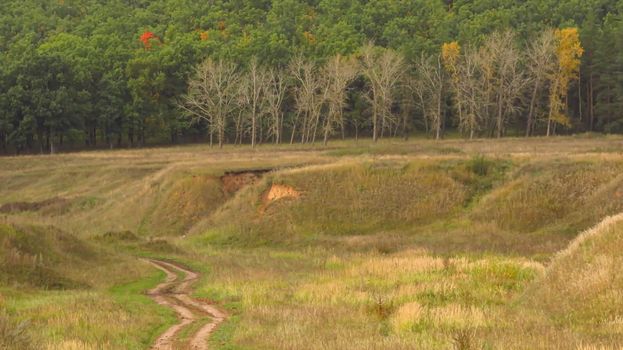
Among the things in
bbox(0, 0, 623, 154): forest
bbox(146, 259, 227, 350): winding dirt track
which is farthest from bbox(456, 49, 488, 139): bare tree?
bbox(146, 259, 227, 350): winding dirt track

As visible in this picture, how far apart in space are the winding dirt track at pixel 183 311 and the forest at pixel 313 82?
6403 centimetres

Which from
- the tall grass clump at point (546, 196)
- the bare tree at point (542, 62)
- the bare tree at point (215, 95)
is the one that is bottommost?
the tall grass clump at point (546, 196)

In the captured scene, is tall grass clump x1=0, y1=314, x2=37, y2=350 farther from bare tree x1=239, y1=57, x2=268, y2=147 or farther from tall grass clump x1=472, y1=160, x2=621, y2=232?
bare tree x1=239, y1=57, x2=268, y2=147

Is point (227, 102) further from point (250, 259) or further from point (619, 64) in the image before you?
point (250, 259)

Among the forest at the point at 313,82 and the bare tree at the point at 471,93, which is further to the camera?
the forest at the point at 313,82

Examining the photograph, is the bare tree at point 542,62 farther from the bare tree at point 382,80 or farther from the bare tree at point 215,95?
the bare tree at point 215,95

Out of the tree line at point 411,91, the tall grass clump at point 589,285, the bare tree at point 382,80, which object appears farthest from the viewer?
the tree line at point 411,91

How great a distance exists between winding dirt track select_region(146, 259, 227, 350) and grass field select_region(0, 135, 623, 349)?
0.47 m

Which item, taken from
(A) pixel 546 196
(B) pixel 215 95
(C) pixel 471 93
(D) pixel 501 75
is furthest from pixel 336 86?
(A) pixel 546 196

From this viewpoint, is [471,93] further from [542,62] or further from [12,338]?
[12,338]

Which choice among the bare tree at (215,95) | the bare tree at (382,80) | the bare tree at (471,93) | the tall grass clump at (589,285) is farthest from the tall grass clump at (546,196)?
the bare tree at (215,95)

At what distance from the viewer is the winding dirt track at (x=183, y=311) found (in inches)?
641

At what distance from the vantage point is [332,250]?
39125 mm

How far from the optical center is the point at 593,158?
46.0 meters
